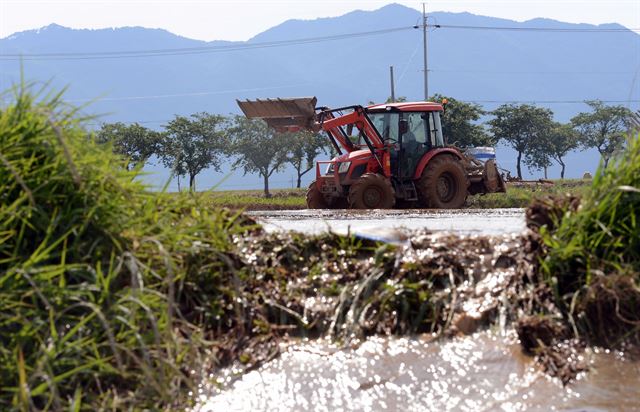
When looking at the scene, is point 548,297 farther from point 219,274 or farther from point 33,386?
point 33,386

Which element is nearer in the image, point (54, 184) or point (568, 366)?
point (568, 366)

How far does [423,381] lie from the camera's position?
3.26m

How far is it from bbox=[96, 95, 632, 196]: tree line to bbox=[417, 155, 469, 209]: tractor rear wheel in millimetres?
46511

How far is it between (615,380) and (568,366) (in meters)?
0.18

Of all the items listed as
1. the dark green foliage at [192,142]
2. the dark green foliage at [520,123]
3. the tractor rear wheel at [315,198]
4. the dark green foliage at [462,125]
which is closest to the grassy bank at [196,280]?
the tractor rear wheel at [315,198]

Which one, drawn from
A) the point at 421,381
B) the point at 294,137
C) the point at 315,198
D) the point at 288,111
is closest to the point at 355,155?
the point at 315,198

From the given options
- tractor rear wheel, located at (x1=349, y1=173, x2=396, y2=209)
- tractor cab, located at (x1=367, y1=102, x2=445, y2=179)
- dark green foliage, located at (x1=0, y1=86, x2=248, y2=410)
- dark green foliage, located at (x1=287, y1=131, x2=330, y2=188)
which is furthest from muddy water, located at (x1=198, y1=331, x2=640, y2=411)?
dark green foliage, located at (x1=287, y1=131, x2=330, y2=188)

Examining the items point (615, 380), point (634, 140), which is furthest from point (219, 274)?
point (634, 140)

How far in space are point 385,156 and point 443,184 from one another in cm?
168

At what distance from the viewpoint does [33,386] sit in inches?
115

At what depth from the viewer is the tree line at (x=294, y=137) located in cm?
7388

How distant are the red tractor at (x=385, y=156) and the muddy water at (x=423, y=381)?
1404 cm

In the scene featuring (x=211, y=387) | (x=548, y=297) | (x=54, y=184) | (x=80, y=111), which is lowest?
(x=211, y=387)

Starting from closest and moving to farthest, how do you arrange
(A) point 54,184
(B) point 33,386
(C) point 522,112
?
(B) point 33,386 → (A) point 54,184 → (C) point 522,112
